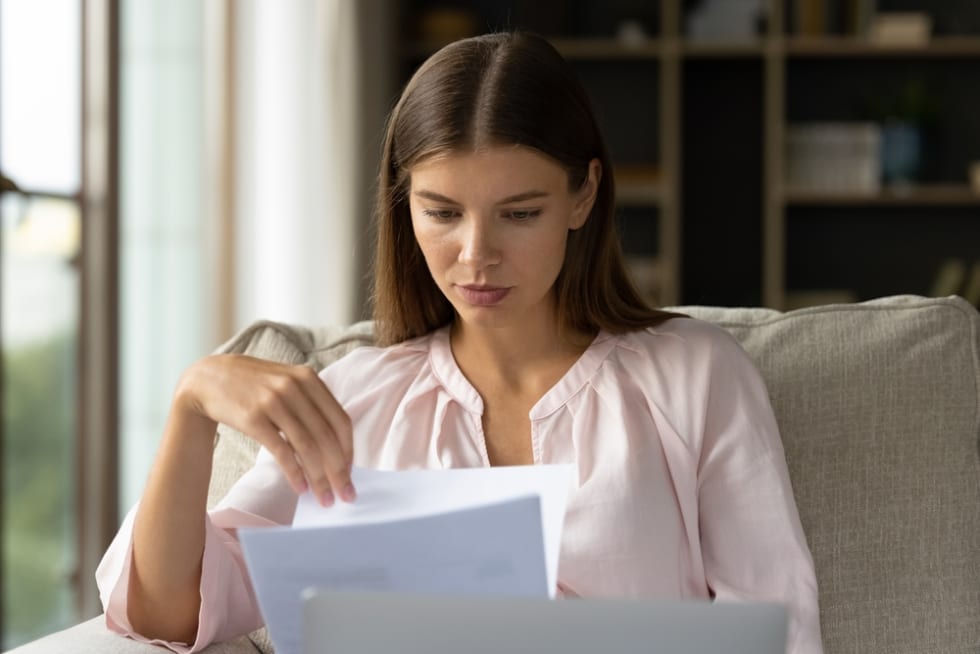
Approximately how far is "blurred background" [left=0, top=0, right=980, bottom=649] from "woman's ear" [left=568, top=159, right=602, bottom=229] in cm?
61

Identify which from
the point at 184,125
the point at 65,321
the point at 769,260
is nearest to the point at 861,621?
the point at 65,321

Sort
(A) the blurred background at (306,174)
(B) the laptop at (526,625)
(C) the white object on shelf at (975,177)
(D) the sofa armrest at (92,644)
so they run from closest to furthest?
(B) the laptop at (526,625)
(D) the sofa armrest at (92,644)
(A) the blurred background at (306,174)
(C) the white object on shelf at (975,177)

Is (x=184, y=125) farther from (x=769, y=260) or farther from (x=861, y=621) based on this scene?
(x=861, y=621)

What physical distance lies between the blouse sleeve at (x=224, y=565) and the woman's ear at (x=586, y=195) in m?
0.44

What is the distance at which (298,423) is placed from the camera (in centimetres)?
116

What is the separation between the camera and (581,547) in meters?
1.43

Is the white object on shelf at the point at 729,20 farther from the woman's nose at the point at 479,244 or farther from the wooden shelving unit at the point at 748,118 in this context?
the woman's nose at the point at 479,244

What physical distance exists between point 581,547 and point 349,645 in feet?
1.96

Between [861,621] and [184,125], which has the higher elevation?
[184,125]

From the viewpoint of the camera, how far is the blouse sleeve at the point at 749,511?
→ 140 centimetres

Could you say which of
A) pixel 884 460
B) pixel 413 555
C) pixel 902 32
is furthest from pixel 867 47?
pixel 413 555

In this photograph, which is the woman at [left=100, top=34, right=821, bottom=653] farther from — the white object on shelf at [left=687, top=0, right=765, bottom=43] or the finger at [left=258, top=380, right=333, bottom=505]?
the white object on shelf at [left=687, top=0, right=765, bottom=43]

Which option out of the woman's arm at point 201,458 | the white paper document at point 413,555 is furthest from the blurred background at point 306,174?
the white paper document at point 413,555

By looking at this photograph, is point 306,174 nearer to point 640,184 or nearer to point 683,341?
point 640,184
